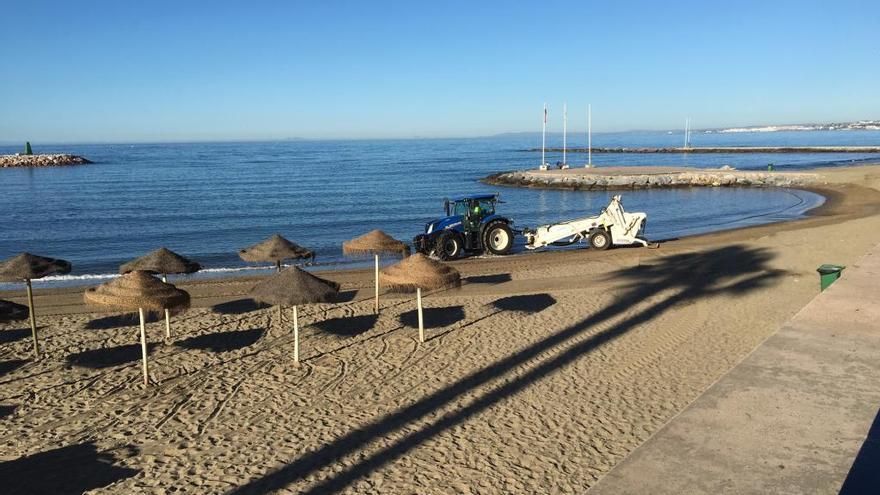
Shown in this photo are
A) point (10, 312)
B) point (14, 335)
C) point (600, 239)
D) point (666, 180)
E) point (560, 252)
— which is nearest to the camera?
point (10, 312)

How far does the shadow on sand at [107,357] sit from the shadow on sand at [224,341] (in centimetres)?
74

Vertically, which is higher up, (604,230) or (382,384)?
(604,230)

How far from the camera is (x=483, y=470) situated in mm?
8047

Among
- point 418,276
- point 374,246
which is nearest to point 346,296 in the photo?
point 374,246

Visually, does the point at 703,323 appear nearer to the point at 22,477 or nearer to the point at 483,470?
the point at 483,470

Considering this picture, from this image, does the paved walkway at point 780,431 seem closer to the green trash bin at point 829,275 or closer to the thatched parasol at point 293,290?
the green trash bin at point 829,275

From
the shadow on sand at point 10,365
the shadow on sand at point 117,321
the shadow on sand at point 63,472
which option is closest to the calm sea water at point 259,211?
the shadow on sand at point 117,321

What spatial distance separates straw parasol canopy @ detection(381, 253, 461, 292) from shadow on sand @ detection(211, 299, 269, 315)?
4729mm

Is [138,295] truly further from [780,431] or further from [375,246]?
[780,431]

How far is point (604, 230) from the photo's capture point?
23.5 m

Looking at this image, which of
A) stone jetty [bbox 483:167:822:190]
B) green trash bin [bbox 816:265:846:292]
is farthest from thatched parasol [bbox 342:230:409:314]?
stone jetty [bbox 483:167:822:190]

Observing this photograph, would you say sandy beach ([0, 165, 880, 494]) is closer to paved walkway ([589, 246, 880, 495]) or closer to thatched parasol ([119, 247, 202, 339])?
thatched parasol ([119, 247, 202, 339])

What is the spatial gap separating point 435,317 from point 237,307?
16.1 ft

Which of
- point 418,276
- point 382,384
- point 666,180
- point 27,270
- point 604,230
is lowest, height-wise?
point 382,384
